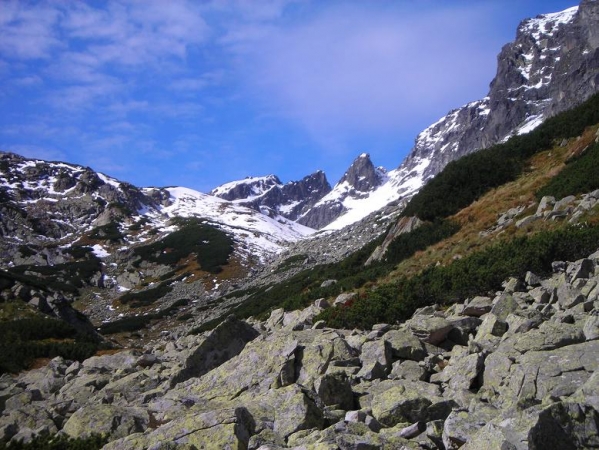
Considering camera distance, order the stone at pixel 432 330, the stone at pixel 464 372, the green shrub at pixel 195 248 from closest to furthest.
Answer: the stone at pixel 464 372 → the stone at pixel 432 330 → the green shrub at pixel 195 248

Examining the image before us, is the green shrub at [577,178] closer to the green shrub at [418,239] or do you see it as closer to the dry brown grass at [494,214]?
the dry brown grass at [494,214]

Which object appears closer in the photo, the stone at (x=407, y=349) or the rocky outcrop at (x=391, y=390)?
the rocky outcrop at (x=391, y=390)

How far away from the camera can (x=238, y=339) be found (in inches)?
611

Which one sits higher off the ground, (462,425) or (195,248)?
(195,248)

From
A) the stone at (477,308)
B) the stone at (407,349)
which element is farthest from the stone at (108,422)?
the stone at (477,308)

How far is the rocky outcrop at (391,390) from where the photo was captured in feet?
18.9

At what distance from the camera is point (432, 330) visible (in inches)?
459

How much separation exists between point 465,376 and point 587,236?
446 inches

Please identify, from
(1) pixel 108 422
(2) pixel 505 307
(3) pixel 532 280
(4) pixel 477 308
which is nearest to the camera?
(1) pixel 108 422

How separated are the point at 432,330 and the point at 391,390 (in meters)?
4.17

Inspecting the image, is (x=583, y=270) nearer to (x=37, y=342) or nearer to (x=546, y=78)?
(x=37, y=342)

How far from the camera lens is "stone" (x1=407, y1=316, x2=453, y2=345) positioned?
1155 centimetres

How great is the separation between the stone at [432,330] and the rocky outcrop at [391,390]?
3cm

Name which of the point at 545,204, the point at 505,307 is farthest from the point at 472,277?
the point at 545,204
